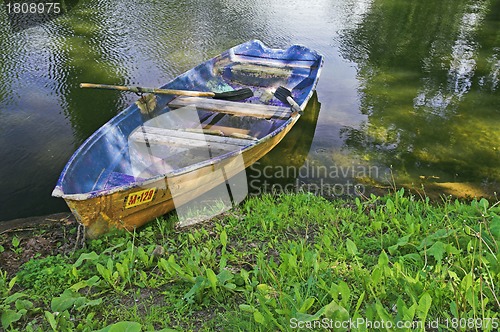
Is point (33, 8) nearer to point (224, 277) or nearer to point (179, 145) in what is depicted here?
point (179, 145)

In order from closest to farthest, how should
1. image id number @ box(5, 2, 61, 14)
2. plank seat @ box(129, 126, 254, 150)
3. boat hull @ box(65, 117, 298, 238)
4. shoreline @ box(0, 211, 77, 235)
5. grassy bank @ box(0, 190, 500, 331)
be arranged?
grassy bank @ box(0, 190, 500, 331)
boat hull @ box(65, 117, 298, 238)
shoreline @ box(0, 211, 77, 235)
plank seat @ box(129, 126, 254, 150)
image id number @ box(5, 2, 61, 14)

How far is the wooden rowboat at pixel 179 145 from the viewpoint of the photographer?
13.3ft

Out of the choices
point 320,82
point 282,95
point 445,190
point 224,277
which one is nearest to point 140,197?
point 224,277

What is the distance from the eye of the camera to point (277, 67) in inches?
319

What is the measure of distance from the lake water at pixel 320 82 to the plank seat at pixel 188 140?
0.76 m

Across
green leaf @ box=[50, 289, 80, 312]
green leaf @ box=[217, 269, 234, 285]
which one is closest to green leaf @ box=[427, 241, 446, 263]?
green leaf @ box=[217, 269, 234, 285]

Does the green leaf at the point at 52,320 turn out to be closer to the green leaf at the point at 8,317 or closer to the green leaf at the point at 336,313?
the green leaf at the point at 8,317

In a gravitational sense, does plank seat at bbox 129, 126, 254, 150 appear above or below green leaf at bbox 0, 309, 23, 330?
below

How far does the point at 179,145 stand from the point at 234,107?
1.29 meters

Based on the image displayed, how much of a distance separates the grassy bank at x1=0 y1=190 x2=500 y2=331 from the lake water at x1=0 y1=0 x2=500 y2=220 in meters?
1.61
